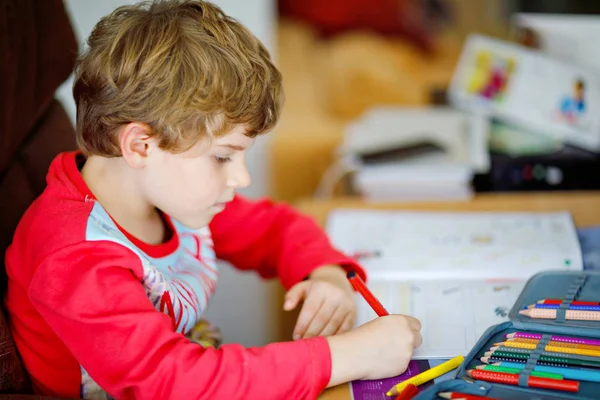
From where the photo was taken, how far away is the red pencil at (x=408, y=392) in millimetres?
738

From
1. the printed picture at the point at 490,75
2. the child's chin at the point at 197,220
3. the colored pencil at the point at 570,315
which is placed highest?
the printed picture at the point at 490,75

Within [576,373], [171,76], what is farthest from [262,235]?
[576,373]

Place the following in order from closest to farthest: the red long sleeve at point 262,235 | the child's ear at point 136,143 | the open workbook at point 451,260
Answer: the child's ear at point 136,143
the open workbook at point 451,260
the red long sleeve at point 262,235

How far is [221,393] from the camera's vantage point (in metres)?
0.74

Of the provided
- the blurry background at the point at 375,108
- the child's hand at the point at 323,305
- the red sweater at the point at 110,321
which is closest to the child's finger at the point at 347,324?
the child's hand at the point at 323,305

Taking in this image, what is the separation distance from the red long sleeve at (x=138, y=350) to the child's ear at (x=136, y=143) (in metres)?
0.11

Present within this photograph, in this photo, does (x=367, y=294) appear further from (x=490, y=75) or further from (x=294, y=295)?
(x=490, y=75)

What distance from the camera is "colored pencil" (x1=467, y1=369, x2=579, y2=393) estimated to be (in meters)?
0.72

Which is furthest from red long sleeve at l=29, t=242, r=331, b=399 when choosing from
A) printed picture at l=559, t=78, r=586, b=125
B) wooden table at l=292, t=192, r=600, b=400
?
printed picture at l=559, t=78, r=586, b=125

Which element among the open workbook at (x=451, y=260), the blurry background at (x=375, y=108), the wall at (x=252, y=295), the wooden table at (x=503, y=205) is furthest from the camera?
the wall at (x=252, y=295)

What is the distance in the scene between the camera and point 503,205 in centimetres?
129

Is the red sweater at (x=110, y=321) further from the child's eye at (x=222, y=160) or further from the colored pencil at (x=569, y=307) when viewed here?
the colored pencil at (x=569, y=307)

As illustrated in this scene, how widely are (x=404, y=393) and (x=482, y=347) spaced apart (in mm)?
120

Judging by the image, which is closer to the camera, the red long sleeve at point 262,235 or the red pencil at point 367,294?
the red pencil at point 367,294
